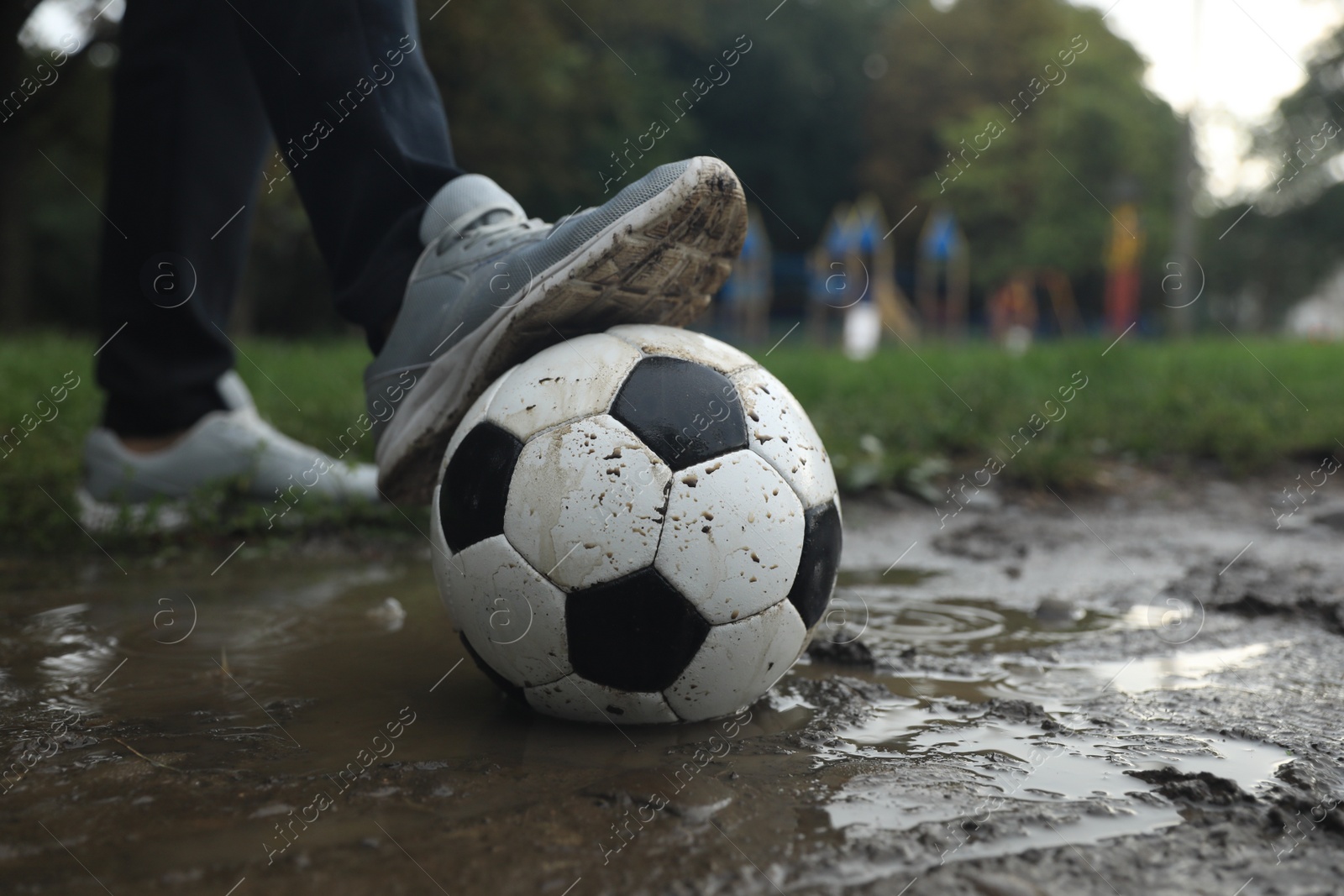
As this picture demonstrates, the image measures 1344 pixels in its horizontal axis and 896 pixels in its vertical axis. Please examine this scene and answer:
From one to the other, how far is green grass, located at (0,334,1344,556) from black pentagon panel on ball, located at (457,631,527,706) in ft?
5.30

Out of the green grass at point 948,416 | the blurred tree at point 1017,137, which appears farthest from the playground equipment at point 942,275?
the green grass at point 948,416

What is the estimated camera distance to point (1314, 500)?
4098mm

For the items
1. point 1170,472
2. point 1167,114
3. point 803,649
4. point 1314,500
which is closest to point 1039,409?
point 1170,472

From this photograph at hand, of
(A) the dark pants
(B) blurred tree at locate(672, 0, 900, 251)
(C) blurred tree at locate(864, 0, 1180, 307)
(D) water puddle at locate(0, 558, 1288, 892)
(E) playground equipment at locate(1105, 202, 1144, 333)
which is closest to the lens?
(D) water puddle at locate(0, 558, 1288, 892)

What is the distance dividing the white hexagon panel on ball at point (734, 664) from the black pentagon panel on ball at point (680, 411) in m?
0.29

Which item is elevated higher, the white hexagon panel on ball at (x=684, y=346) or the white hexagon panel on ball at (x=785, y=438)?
the white hexagon panel on ball at (x=684, y=346)

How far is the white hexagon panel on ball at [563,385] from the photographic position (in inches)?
72.1

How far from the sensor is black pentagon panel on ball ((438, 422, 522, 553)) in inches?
71.9

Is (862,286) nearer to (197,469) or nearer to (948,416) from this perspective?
(948,416)

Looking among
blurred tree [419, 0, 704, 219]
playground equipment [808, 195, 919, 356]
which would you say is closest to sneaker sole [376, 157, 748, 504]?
blurred tree [419, 0, 704, 219]

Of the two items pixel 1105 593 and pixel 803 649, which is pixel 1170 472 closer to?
pixel 1105 593

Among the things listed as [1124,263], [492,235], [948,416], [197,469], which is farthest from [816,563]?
[1124,263]

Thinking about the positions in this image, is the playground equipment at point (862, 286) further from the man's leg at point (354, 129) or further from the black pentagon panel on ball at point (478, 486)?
the black pentagon panel on ball at point (478, 486)

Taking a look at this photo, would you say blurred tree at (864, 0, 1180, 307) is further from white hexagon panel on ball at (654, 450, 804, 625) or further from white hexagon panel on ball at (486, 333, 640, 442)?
white hexagon panel on ball at (654, 450, 804, 625)
